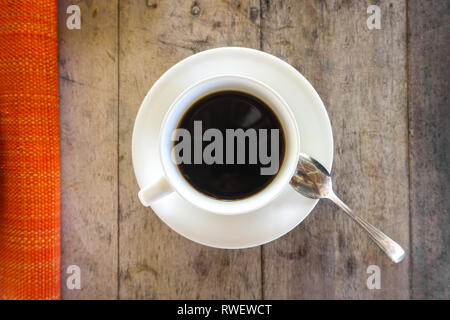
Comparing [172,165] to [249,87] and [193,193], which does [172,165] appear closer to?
[193,193]

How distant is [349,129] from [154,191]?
40cm

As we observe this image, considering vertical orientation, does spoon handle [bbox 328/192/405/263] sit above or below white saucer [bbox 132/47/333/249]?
below

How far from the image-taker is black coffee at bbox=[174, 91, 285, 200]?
47 centimetres

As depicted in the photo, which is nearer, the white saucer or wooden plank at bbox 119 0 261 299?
the white saucer

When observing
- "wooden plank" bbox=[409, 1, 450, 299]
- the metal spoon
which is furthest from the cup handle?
"wooden plank" bbox=[409, 1, 450, 299]

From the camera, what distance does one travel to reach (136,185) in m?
0.62

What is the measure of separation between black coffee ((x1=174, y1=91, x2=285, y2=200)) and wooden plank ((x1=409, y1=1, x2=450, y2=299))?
0.33m

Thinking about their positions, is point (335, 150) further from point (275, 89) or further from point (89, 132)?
point (89, 132)

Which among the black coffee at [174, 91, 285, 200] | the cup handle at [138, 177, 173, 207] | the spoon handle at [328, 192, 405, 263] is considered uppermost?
the black coffee at [174, 91, 285, 200]

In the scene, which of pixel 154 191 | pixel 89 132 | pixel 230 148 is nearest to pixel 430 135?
pixel 230 148

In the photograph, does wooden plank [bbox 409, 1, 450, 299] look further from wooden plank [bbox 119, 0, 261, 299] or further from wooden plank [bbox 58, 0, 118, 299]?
wooden plank [bbox 58, 0, 118, 299]

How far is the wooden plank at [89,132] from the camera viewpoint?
62 centimetres

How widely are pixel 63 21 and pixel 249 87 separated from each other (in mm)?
425
